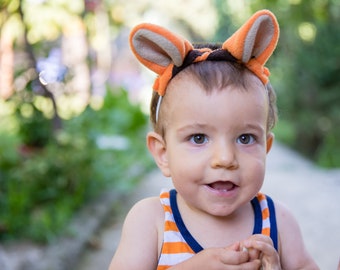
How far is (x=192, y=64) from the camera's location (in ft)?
5.31

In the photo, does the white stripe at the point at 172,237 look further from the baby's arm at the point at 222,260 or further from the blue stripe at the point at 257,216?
the blue stripe at the point at 257,216

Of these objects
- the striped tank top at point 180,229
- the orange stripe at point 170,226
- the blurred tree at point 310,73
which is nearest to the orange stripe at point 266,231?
the striped tank top at point 180,229

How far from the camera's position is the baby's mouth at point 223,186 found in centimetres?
155

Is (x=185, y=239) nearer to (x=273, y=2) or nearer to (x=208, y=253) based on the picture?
(x=208, y=253)

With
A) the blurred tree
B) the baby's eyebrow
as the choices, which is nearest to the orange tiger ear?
the baby's eyebrow

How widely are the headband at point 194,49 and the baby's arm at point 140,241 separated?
36cm

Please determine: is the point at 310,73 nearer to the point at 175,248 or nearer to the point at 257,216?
the point at 257,216

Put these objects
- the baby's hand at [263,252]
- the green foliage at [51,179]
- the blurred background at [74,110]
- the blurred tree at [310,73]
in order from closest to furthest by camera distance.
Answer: the baby's hand at [263,252]
the green foliage at [51,179]
the blurred background at [74,110]
the blurred tree at [310,73]

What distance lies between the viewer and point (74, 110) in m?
6.24

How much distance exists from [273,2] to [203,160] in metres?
6.46

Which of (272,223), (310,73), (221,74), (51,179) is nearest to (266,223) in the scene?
(272,223)

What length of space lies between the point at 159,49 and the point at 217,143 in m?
0.32

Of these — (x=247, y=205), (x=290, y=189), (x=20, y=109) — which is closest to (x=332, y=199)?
(x=290, y=189)

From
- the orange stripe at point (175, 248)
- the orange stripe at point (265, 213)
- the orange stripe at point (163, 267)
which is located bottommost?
the orange stripe at point (163, 267)
